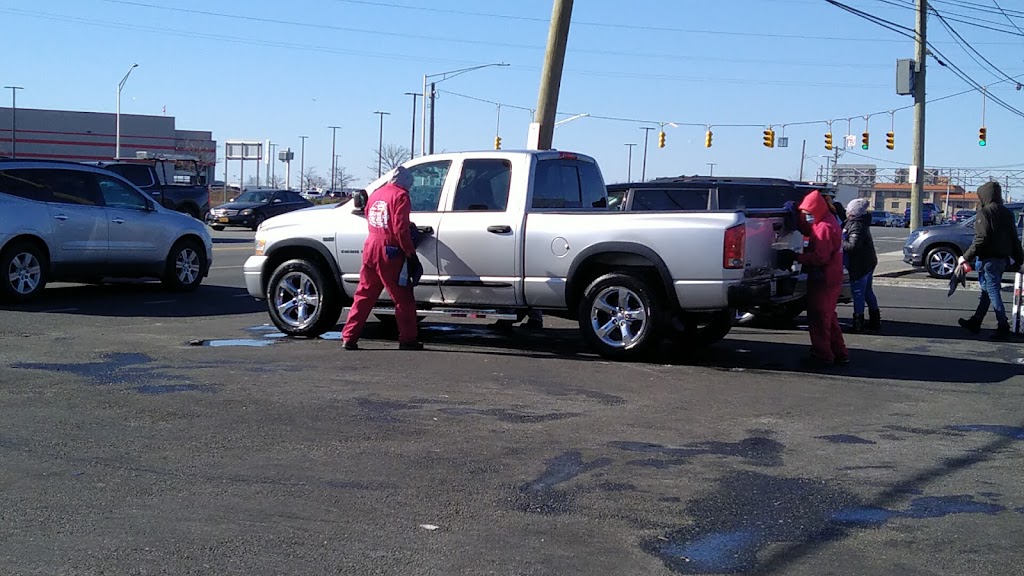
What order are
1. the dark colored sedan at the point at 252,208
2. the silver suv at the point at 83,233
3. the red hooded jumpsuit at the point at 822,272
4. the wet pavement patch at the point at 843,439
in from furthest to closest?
the dark colored sedan at the point at 252,208 < the silver suv at the point at 83,233 < the red hooded jumpsuit at the point at 822,272 < the wet pavement patch at the point at 843,439

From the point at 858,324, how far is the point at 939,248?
11.3m

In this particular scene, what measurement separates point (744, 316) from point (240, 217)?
2711cm

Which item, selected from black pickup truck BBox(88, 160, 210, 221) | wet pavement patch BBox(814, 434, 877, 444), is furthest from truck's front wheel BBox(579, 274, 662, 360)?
black pickup truck BBox(88, 160, 210, 221)

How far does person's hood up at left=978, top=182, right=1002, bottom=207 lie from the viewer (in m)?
12.2

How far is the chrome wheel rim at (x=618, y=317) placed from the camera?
9.86 m

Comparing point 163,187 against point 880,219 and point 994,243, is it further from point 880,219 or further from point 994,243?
point 880,219

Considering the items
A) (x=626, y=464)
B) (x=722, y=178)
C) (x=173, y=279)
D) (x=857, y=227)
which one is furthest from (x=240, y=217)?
(x=626, y=464)

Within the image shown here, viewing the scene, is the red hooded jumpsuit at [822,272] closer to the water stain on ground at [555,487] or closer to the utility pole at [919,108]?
the water stain on ground at [555,487]

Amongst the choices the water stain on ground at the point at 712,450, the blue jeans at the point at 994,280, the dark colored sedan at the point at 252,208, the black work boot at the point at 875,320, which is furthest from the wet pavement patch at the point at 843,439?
the dark colored sedan at the point at 252,208

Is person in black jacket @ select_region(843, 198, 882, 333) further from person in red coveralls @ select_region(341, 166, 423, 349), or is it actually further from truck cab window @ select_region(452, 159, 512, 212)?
person in red coveralls @ select_region(341, 166, 423, 349)

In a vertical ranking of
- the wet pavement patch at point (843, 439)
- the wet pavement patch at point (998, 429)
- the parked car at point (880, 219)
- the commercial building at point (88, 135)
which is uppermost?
the commercial building at point (88, 135)

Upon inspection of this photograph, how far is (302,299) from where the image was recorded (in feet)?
36.8

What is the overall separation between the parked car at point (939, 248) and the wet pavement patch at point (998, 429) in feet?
53.6

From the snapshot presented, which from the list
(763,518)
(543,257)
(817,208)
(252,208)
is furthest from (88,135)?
(763,518)
